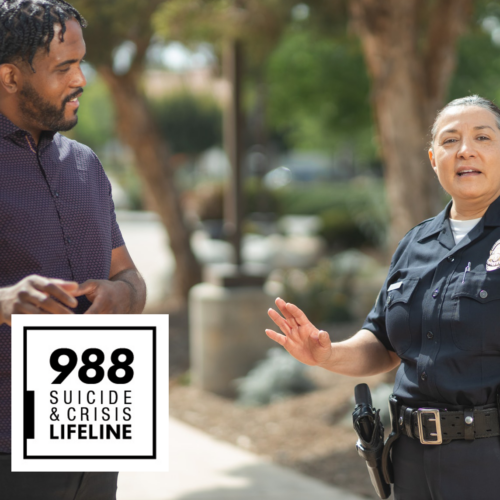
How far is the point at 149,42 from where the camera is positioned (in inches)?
358

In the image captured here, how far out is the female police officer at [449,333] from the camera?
2.17m

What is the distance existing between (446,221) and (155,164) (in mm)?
8125

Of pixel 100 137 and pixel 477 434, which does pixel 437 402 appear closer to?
pixel 477 434

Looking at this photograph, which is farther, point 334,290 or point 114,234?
point 334,290

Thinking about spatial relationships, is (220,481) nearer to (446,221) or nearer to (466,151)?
(446,221)

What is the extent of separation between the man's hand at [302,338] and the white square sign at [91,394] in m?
0.44

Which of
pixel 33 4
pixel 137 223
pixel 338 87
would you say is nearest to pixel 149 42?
pixel 338 87

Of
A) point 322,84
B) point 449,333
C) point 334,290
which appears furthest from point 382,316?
point 322,84

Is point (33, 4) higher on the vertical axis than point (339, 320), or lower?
higher

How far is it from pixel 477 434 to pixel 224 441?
12.9ft

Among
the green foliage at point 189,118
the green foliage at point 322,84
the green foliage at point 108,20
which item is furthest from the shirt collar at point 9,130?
the green foliage at point 189,118

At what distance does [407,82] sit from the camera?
17.9ft

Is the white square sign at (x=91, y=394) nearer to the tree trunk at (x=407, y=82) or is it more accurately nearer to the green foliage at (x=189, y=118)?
the tree trunk at (x=407, y=82)

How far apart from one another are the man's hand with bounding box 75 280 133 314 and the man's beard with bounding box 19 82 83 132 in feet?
1.46
